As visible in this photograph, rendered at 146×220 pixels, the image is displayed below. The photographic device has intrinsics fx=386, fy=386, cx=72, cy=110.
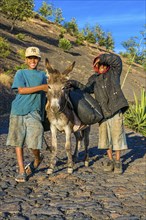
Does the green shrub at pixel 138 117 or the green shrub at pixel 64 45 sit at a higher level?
the green shrub at pixel 64 45

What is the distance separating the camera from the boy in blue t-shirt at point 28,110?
22.1 feet

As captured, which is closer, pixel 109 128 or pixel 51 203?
pixel 51 203

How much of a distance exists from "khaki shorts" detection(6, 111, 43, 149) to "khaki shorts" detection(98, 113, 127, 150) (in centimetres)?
170

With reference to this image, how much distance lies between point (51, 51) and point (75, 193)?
40599 millimetres

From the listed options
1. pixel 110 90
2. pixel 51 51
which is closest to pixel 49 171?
pixel 110 90

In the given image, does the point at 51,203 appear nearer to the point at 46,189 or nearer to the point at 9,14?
the point at 46,189

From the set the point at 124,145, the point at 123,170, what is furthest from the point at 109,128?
the point at 123,170

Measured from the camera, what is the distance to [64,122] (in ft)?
24.0

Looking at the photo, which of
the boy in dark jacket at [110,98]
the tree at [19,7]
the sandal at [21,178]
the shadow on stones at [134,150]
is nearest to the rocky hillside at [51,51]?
the tree at [19,7]

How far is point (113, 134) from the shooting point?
8.08m

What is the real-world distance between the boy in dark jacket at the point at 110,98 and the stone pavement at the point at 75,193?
66cm

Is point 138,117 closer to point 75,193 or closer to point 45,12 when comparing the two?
point 75,193

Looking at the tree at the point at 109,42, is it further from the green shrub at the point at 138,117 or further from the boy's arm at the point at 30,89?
the boy's arm at the point at 30,89

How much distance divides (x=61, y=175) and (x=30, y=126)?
4.18 ft
